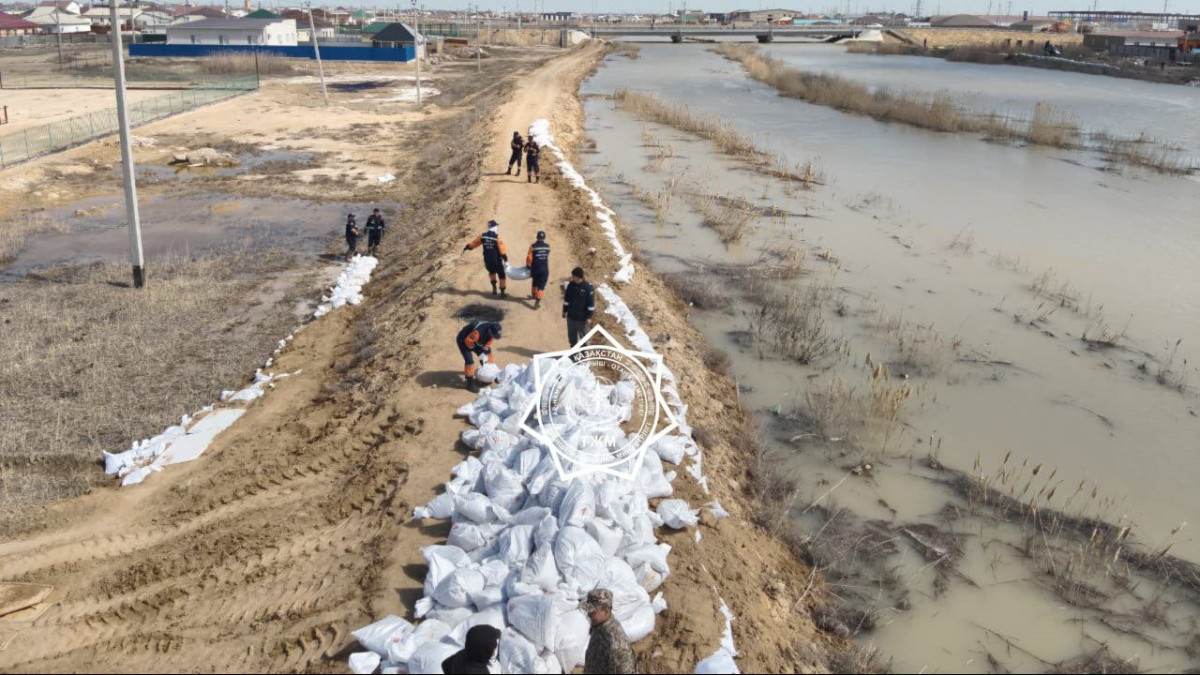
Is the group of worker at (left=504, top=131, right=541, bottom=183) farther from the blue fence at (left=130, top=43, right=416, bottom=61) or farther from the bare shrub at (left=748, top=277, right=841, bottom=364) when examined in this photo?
the blue fence at (left=130, top=43, right=416, bottom=61)

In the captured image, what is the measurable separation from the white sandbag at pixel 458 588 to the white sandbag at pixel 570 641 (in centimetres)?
72

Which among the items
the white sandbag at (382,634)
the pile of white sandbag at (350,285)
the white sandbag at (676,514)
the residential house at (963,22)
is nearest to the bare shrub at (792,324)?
the white sandbag at (676,514)

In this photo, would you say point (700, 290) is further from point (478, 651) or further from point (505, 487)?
point (478, 651)

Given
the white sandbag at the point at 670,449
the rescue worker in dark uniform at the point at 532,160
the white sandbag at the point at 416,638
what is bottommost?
the white sandbag at the point at 416,638

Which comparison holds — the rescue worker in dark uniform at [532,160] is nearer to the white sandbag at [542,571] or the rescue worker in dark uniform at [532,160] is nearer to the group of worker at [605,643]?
the white sandbag at [542,571]

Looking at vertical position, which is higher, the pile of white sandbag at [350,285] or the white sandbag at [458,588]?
the pile of white sandbag at [350,285]

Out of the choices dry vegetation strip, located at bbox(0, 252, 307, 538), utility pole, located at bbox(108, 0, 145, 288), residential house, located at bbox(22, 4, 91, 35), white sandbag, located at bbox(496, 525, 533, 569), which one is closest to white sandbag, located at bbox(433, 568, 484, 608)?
white sandbag, located at bbox(496, 525, 533, 569)

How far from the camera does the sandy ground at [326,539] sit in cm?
596

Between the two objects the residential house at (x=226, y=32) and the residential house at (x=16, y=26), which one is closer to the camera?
the residential house at (x=226, y=32)

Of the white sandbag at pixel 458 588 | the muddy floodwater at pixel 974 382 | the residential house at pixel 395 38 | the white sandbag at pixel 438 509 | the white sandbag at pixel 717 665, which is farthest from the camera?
the residential house at pixel 395 38

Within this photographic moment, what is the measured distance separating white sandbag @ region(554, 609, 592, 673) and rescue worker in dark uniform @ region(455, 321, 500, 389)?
4.30 meters

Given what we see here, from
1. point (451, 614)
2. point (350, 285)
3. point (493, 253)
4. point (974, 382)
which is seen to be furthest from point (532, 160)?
point (451, 614)

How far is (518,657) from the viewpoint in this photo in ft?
16.8

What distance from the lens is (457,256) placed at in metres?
14.2
